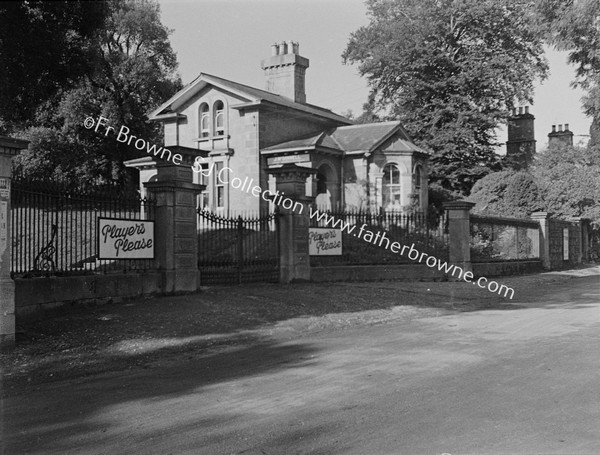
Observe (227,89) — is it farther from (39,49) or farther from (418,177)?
(39,49)

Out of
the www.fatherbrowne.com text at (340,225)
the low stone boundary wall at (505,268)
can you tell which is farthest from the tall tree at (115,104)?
the low stone boundary wall at (505,268)

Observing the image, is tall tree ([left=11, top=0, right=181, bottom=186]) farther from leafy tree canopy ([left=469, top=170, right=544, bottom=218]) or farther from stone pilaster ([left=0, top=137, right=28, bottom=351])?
stone pilaster ([left=0, top=137, right=28, bottom=351])

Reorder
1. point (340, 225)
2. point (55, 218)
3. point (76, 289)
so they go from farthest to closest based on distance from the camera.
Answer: point (340, 225) < point (76, 289) < point (55, 218)

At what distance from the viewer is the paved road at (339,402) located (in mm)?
5137

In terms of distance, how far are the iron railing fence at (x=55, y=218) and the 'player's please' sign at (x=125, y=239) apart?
0.64ft

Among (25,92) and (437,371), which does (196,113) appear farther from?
(437,371)

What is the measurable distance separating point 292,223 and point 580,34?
12143 millimetres

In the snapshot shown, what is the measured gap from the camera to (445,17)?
140ft

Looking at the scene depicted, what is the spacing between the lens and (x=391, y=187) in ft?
103

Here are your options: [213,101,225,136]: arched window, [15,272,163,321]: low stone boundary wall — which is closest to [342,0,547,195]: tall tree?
[213,101,225,136]: arched window

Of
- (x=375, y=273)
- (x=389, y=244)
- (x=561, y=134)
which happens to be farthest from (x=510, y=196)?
(x=561, y=134)

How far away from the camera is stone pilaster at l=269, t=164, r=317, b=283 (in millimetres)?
17219

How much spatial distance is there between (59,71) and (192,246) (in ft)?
14.8

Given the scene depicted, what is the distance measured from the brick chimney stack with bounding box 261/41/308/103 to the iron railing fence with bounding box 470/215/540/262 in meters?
14.1
